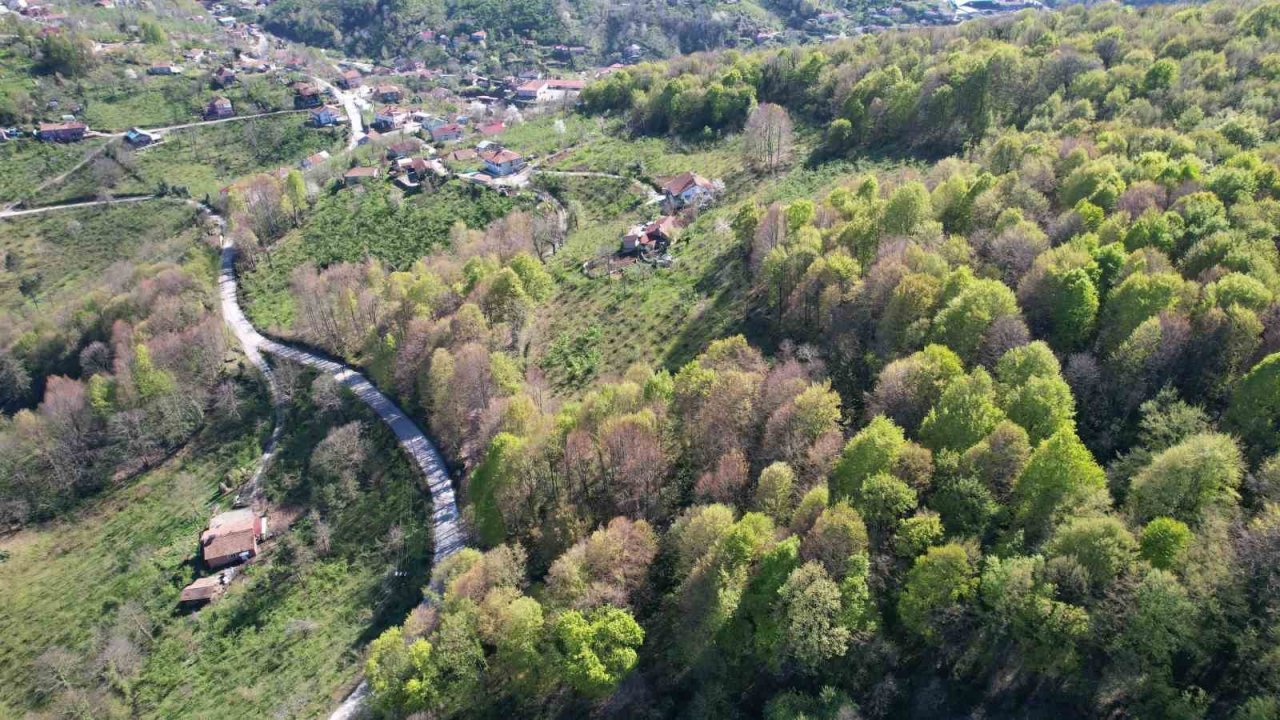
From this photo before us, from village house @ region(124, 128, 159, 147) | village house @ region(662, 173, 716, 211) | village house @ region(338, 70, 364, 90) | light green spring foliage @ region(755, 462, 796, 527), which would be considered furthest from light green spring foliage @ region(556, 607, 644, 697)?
village house @ region(338, 70, 364, 90)

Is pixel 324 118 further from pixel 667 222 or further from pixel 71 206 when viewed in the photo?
pixel 667 222

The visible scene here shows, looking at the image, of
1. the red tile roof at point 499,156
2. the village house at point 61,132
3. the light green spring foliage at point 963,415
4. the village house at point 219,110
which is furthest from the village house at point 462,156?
the light green spring foliage at point 963,415

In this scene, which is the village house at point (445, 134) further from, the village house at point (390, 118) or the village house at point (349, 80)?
the village house at point (349, 80)

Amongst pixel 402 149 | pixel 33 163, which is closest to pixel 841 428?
pixel 402 149

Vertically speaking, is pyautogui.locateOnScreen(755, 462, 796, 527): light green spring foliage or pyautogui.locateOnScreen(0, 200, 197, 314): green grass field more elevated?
pyautogui.locateOnScreen(755, 462, 796, 527): light green spring foliage

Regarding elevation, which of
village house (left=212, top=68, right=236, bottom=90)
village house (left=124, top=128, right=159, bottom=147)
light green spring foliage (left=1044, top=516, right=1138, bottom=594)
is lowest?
village house (left=124, top=128, right=159, bottom=147)

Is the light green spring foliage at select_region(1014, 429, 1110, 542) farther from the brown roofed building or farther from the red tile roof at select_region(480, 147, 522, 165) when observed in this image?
the red tile roof at select_region(480, 147, 522, 165)

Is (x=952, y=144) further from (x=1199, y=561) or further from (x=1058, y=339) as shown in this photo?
(x=1199, y=561)
